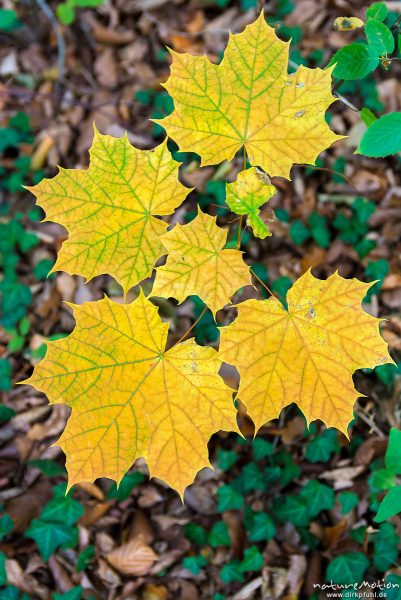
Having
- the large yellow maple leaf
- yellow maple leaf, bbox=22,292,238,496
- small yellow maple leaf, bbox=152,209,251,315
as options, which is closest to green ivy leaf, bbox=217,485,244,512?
yellow maple leaf, bbox=22,292,238,496

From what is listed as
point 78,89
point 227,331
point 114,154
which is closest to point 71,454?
point 227,331

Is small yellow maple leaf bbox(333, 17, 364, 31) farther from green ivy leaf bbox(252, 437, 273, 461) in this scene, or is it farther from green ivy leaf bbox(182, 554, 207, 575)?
green ivy leaf bbox(182, 554, 207, 575)

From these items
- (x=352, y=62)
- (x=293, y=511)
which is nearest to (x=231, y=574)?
(x=293, y=511)

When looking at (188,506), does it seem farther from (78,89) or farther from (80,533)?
(78,89)

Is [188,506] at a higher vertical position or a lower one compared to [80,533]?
higher

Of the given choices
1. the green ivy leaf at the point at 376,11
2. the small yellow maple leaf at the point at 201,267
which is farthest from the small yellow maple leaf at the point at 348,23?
the small yellow maple leaf at the point at 201,267

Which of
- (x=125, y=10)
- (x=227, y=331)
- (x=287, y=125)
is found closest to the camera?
(x=227, y=331)

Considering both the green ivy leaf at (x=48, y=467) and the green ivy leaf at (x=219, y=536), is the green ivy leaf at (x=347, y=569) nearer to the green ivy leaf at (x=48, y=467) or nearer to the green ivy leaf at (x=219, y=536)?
the green ivy leaf at (x=219, y=536)
